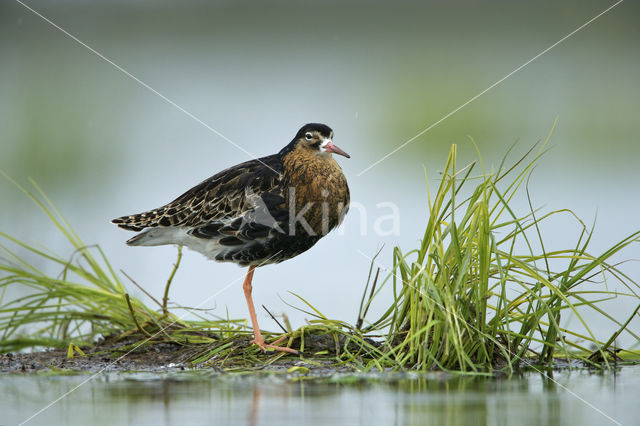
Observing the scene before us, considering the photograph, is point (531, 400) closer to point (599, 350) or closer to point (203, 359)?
point (599, 350)

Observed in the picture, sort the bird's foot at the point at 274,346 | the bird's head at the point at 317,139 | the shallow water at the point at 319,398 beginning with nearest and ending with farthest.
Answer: the shallow water at the point at 319,398 → the bird's foot at the point at 274,346 → the bird's head at the point at 317,139

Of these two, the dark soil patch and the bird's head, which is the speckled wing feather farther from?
the dark soil patch

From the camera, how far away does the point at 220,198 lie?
6.97m

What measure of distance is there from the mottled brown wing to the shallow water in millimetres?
1997

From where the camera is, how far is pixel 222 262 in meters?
7.00

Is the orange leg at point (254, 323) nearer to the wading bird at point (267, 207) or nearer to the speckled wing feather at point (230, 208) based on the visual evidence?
the wading bird at point (267, 207)

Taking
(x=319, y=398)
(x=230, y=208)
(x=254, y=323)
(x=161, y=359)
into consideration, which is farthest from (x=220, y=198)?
(x=319, y=398)

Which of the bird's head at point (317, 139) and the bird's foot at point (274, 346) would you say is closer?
the bird's foot at point (274, 346)

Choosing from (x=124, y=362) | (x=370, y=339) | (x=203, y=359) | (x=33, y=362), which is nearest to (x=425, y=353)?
(x=370, y=339)

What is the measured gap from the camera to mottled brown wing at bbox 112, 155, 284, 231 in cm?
677

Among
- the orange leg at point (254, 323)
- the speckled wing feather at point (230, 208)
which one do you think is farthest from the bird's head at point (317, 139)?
the orange leg at point (254, 323)

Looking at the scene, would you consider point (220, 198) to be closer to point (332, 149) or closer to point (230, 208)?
point (230, 208)

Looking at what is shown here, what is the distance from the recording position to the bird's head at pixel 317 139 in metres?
6.96

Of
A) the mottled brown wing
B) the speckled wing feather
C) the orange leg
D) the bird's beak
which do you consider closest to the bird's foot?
the orange leg
